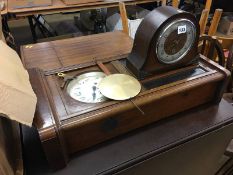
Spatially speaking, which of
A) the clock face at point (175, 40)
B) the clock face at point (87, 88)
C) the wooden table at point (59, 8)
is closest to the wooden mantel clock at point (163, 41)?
the clock face at point (175, 40)

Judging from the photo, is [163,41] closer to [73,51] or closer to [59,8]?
[73,51]

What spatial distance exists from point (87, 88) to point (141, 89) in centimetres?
17

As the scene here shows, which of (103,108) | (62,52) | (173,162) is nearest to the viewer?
(103,108)

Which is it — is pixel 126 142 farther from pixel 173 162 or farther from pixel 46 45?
pixel 46 45

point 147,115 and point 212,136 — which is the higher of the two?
point 147,115

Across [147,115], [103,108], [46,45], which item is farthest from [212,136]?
[46,45]

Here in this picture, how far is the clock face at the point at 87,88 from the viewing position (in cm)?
65

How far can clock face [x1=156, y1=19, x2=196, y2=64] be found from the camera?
0.66m

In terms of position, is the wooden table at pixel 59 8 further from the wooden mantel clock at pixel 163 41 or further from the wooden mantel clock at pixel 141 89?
the wooden mantel clock at pixel 163 41

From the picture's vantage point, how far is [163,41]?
667 millimetres

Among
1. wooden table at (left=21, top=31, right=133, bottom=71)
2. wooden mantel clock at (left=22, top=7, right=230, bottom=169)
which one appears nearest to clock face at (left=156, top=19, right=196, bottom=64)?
wooden mantel clock at (left=22, top=7, right=230, bottom=169)

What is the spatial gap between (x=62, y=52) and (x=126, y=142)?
1.63ft

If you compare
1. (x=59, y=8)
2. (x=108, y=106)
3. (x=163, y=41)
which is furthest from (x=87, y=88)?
(x=59, y=8)

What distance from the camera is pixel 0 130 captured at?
1.78ft
